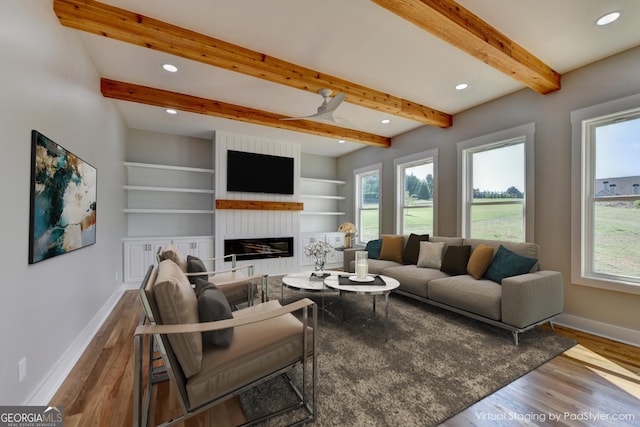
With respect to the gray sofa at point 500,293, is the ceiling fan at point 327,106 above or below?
above

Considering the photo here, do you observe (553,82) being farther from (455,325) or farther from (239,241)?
(239,241)

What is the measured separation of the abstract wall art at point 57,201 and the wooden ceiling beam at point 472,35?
242 cm

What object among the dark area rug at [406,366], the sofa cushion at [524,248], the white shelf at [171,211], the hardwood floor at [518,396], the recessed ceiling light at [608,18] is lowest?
the hardwood floor at [518,396]

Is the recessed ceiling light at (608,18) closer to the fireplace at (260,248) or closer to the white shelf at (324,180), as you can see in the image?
the white shelf at (324,180)

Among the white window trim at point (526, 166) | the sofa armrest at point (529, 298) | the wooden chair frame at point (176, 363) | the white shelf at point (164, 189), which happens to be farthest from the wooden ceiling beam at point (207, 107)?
the sofa armrest at point (529, 298)

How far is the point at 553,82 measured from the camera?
2.97 metres

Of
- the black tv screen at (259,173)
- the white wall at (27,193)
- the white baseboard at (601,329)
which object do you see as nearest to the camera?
the white wall at (27,193)

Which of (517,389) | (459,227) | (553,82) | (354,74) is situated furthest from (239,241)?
(553,82)

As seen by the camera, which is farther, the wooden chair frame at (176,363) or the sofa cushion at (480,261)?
the sofa cushion at (480,261)

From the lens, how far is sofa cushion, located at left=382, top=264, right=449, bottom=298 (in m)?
3.33

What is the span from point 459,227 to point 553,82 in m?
2.10

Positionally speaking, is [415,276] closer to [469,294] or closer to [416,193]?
[469,294]

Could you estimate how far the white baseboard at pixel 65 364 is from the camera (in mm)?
1716

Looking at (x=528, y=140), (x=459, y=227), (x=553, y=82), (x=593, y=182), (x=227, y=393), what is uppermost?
(x=553, y=82)
